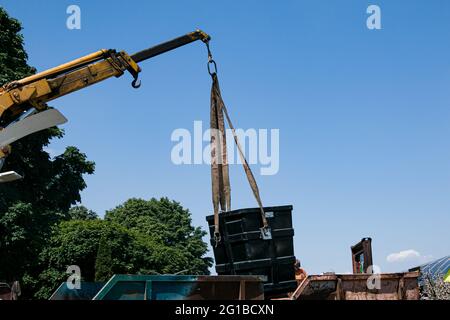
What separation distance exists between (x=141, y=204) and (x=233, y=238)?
57334 mm

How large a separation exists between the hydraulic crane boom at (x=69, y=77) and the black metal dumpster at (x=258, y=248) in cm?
508

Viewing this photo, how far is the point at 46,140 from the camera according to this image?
26797 millimetres

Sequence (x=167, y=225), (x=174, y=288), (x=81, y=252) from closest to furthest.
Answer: (x=174, y=288), (x=81, y=252), (x=167, y=225)

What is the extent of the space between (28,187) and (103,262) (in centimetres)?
1075

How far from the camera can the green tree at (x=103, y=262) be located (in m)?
34.6

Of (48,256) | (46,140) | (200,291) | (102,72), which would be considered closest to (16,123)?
(102,72)

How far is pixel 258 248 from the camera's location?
8.66m

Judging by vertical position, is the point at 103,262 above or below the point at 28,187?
below

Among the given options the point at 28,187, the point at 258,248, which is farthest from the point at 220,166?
the point at 28,187

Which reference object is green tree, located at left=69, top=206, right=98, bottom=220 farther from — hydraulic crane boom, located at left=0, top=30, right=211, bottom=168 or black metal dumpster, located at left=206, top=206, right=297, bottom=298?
black metal dumpster, located at left=206, top=206, right=297, bottom=298

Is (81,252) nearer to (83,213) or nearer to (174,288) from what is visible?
(174,288)

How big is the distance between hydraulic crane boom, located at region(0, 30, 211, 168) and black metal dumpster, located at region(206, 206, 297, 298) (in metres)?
5.08

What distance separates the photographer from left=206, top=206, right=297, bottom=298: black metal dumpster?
864 cm

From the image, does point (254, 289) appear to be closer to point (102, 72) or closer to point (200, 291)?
point (200, 291)
